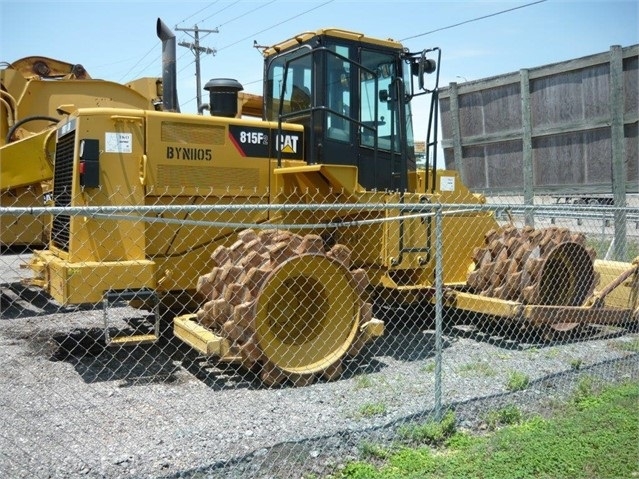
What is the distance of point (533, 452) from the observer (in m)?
4.09

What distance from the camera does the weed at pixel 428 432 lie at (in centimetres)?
439

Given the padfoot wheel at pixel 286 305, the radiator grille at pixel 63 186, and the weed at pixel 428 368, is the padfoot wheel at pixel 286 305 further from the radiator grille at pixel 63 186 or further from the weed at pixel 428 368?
the radiator grille at pixel 63 186

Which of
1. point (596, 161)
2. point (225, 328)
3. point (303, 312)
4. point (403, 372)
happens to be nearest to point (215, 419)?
point (225, 328)

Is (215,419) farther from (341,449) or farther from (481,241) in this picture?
(481,241)

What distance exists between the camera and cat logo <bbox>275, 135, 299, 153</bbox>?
6.71 metres

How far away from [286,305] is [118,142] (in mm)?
2206

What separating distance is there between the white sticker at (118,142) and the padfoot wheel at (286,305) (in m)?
1.33

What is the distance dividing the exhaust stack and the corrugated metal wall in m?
4.88

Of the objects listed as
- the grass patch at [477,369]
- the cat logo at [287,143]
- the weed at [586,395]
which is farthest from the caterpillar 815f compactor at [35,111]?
the weed at [586,395]

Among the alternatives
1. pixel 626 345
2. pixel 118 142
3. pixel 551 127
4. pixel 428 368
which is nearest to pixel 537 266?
pixel 626 345

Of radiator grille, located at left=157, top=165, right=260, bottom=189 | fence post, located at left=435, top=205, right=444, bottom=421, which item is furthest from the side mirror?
fence post, located at left=435, top=205, right=444, bottom=421

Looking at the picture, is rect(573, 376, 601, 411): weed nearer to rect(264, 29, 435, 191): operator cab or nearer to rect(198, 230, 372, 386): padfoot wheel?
rect(198, 230, 372, 386): padfoot wheel

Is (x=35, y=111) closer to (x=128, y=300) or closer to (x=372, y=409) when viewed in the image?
(x=128, y=300)

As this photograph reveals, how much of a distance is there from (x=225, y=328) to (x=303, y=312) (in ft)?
2.65
